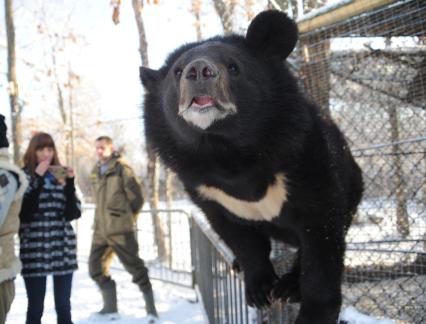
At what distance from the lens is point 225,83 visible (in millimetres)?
1984

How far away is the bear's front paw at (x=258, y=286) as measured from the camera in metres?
2.53

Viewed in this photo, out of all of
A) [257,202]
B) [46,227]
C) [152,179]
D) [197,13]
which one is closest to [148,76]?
[257,202]

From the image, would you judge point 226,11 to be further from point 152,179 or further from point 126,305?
point 126,305

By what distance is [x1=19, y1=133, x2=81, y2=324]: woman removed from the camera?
3.79m

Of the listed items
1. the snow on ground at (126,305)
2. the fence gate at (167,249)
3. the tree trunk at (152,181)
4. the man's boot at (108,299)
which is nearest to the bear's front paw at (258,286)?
the snow on ground at (126,305)

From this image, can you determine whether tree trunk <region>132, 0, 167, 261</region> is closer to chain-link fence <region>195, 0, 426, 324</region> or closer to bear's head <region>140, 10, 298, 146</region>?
chain-link fence <region>195, 0, 426, 324</region>

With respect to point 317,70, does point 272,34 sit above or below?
below

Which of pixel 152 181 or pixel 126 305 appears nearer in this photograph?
pixel 126 305

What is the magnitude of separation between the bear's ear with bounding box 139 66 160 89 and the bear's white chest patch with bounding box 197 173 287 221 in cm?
68

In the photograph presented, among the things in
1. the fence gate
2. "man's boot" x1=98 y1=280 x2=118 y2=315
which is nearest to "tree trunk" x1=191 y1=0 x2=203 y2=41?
the fence gate

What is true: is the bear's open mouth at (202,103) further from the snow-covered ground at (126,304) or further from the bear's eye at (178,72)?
the snow-covered ground at (126,304)

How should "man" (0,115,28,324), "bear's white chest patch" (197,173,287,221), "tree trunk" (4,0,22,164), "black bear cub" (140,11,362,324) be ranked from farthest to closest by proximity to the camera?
"tree trunk" (4,0,22,164), "man" (0,115,28,324), "bear's white chest patch" (197,173,287,221), "black bear cub" (140,11,362,324)

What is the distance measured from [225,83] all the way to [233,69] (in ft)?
0.55

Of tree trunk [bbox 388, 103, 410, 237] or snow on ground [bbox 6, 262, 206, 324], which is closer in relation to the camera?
tree trunk [bbox 388, 103, 410, 237]
